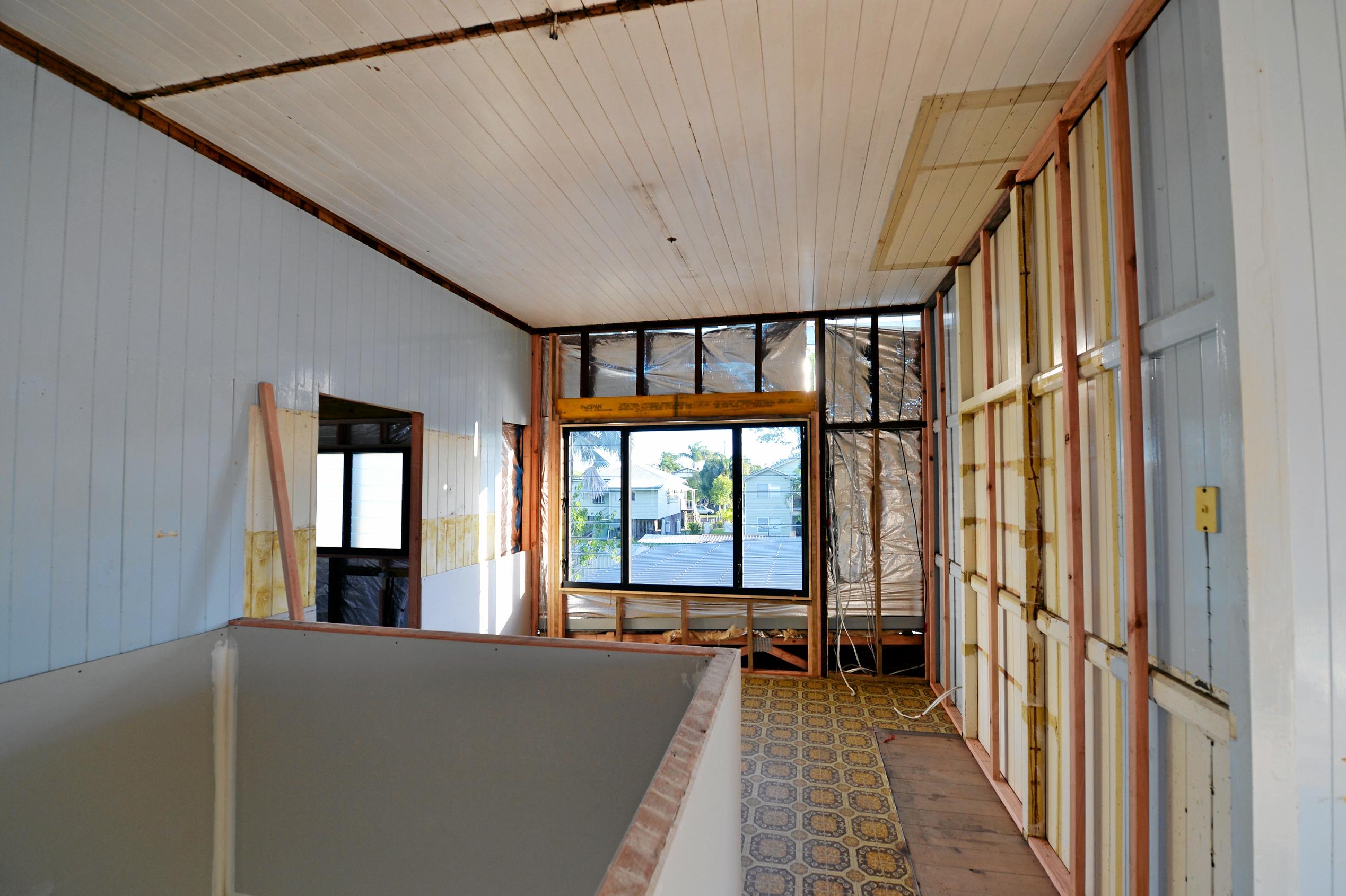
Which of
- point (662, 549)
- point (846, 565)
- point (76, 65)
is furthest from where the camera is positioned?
point (662, 549)

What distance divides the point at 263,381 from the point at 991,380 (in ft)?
12.1

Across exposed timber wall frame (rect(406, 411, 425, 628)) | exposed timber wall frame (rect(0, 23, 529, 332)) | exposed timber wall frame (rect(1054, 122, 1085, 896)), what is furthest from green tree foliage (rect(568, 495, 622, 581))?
exposed timber wall frame (rect(1054, 122, 1085, 896))

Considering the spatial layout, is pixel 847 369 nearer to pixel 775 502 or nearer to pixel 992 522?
pixel 775 502

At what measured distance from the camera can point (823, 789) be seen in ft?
10.1

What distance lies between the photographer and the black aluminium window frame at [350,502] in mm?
4434

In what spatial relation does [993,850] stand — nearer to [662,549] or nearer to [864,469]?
[864,469]

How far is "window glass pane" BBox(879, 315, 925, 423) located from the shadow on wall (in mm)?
3423

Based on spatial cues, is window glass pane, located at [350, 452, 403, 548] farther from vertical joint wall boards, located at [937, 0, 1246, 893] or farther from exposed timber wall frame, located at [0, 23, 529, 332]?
vertical joint wall boards, located at [937, 0, 1246, 893]

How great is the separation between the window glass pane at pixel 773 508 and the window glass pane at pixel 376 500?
9.38 feet

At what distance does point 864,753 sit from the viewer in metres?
3.45

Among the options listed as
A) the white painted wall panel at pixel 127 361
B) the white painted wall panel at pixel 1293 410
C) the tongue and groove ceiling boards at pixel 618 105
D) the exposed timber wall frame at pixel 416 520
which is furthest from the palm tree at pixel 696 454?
the white painted wall panel at pixel 1293 410

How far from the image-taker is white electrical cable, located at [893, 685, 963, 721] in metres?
3.96

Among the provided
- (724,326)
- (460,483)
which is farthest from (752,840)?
(724,326)

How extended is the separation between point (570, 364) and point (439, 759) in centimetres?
382
